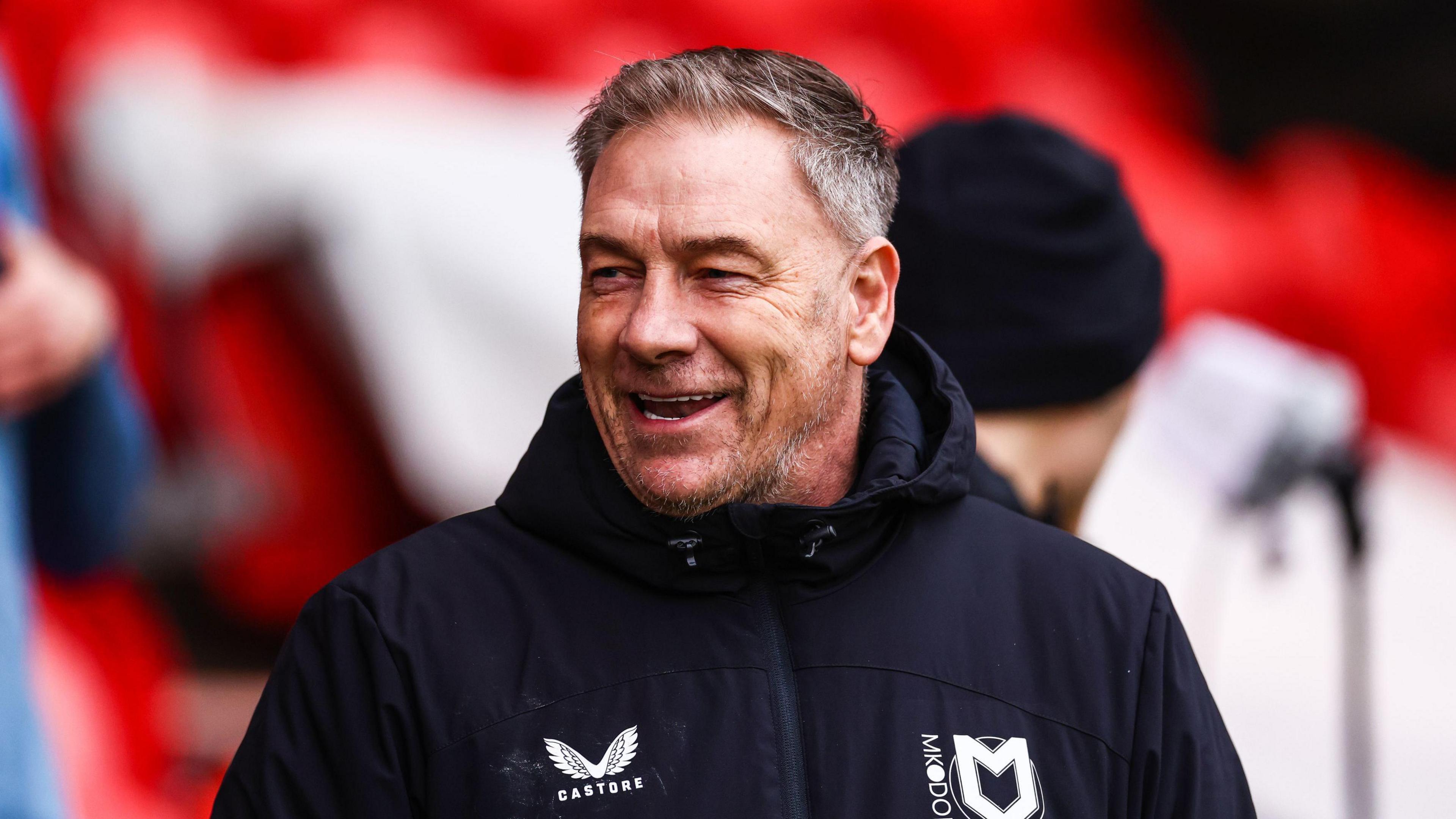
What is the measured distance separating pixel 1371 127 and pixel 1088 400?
5.62ft

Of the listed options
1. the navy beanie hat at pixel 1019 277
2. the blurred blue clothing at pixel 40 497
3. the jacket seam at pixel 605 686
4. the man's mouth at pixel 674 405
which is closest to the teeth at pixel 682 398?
the man's mouth at pixel 674 405

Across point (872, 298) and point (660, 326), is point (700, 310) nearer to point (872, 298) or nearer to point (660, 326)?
point (660, 326)

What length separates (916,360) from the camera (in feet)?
4.47

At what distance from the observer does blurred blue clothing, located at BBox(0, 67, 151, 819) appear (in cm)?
178

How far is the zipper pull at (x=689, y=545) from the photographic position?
3.57 ft

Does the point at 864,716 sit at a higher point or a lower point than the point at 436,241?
lower

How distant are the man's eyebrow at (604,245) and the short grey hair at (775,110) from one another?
0.30 feet

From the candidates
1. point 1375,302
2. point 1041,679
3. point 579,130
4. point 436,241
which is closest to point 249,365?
point 436,241

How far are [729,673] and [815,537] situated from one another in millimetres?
128

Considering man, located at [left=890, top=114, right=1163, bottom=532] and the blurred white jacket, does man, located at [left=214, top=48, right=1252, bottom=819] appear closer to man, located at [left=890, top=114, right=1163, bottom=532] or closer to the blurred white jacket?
man, located at [left=890, top=114, right=1163, bottom=532]

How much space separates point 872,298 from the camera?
1.26 meters

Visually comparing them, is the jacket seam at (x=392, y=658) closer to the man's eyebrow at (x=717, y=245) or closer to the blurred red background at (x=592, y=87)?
the man's eyebrow at (x=717, y=245)

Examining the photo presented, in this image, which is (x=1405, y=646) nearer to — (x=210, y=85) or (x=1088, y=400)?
(x=1088, y=400)

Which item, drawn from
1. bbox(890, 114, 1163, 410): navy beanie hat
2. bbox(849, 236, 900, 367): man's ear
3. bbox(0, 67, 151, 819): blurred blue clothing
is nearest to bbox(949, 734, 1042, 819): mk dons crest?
bbox(849, 236, 900, 367): man's ear
